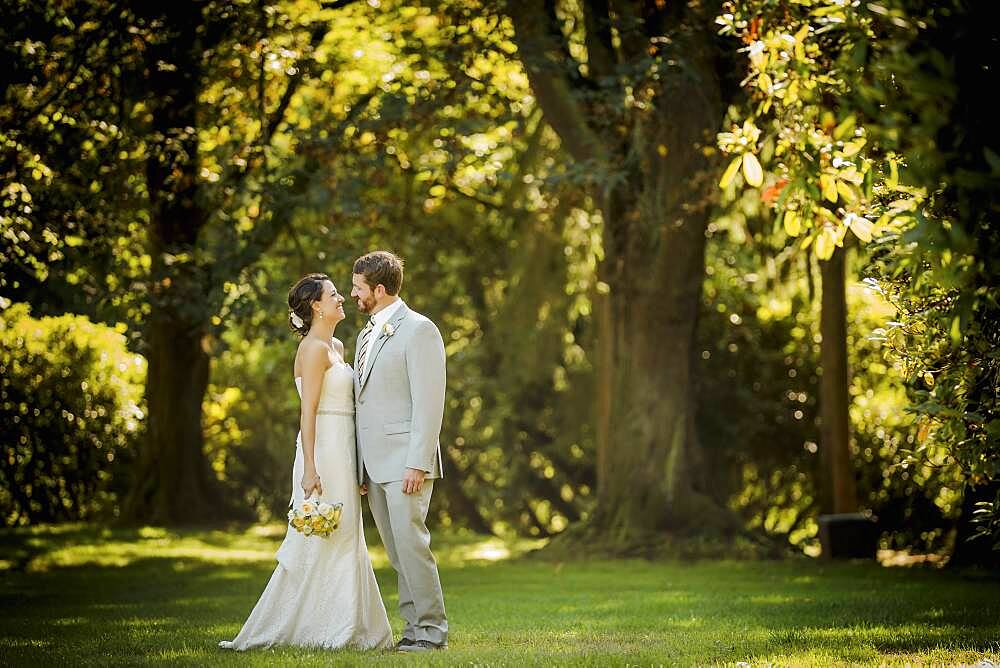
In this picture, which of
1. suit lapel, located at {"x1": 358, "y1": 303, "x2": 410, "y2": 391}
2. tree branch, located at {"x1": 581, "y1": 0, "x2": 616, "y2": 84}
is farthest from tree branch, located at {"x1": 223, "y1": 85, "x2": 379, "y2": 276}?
suit lapel, located at {"x1": 358, "y1": 303, "x2": 410, "y2": 391}

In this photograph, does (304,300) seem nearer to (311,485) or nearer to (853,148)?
(311,485)

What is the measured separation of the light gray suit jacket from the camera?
20.9 ft

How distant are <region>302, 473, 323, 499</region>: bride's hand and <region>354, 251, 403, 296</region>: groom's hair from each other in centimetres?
106

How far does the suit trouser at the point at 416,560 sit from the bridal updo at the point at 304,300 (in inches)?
42.3

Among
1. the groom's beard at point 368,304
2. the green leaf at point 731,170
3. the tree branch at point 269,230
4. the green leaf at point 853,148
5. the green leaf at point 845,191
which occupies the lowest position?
the groom's beard at point 368,304

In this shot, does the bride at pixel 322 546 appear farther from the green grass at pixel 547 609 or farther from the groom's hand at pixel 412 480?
the groom's hand at pixel 412 480

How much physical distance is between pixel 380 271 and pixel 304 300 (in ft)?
1.88

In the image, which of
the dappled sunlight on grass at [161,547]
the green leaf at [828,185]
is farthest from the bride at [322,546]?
the dappled sunlight on grass at [161,547]

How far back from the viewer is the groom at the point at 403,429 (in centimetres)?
637

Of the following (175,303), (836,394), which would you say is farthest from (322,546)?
(836,394)

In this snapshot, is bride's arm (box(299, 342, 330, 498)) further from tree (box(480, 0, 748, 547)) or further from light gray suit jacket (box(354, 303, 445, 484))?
tree (box(480, 0, 748, 547))

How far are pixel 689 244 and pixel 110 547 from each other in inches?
274

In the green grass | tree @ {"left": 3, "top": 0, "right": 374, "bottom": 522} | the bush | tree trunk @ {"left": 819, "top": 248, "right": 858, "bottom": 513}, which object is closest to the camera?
the green grass

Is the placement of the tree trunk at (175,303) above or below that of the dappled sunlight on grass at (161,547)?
above
